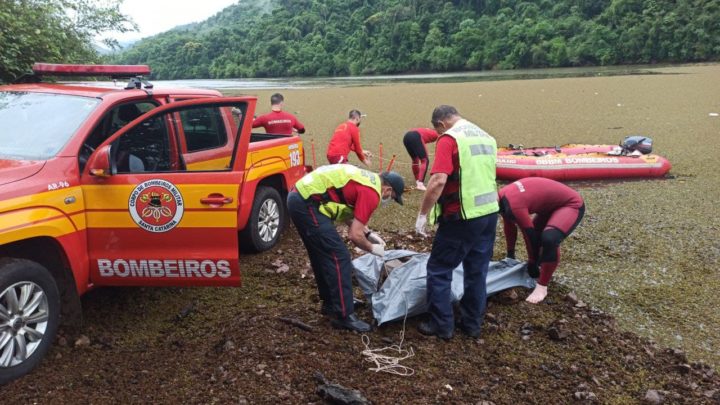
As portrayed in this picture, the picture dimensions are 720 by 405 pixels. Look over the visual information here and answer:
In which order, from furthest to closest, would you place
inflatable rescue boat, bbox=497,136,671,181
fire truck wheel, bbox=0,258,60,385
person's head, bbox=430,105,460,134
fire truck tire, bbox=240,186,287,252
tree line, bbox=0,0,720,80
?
tree line, bbox=0,0,720,80 → inflatable rescue boat, bbox=497,136,671,181 → fire truck tire, bbox=240,186,287,252 → person's head, bbox=430,105,460,134 → fire truck wheel, bbox=0,258,60,385

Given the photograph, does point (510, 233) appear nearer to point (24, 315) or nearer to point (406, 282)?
point (406, 282)

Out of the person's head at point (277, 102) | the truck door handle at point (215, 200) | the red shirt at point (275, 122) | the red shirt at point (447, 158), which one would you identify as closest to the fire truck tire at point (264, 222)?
the truck door handle at point (215, 200)

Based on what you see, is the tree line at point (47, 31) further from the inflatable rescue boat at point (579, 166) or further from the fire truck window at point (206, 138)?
the inflatable rescue boat at point (579, 166)

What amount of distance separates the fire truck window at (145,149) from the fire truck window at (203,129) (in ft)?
0.74

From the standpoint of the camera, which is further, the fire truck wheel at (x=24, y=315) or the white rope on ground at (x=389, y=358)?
the white rope on ground at (x=389, y=358)

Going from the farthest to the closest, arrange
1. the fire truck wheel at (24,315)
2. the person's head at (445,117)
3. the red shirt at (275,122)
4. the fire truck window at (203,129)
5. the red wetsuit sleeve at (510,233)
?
1. the red shirt at (275,122)
2. the red wetsuit sleeve at (510,233)
3. the fire truck window at (203,129)
4. the person's head at (445,117)
5. the fire truck wheel at (24,315)

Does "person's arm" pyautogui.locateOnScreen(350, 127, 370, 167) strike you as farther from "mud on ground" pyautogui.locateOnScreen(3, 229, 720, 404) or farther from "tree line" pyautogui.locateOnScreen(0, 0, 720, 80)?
"tree line" pyautogui.locateOnScreen(0, 0, 720, 80)

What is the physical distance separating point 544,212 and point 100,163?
352 cm

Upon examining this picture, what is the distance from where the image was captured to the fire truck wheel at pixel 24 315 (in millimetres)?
3207

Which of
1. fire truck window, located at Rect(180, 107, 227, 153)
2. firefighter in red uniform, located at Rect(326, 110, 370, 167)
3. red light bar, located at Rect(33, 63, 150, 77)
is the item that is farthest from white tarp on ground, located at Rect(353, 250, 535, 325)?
firefighter in red uniform, located at Rect(326, 110, 370, 167)

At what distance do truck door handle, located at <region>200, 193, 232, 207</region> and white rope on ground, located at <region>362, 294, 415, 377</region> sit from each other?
1.38m

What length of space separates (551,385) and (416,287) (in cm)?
122

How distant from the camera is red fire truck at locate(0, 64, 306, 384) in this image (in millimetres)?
3309

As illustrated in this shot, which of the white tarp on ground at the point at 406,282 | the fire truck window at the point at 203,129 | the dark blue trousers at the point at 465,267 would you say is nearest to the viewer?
the dark blue trousers at the point at 465,267
